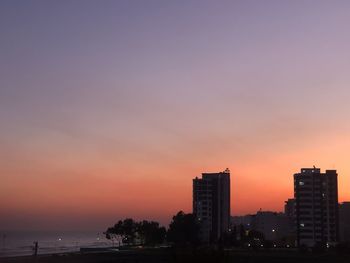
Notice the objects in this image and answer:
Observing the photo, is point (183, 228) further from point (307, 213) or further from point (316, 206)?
point (316, 206)

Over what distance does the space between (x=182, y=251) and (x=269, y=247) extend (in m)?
112

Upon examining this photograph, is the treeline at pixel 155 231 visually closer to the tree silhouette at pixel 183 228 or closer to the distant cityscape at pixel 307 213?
the tree silhouette at pixel 183 228

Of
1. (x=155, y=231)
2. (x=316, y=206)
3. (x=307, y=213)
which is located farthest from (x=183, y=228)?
(x=316, y=206)

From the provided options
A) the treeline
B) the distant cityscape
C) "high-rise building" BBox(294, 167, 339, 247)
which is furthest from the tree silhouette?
"high-rise building" BBox(294, 167, 339, 247)

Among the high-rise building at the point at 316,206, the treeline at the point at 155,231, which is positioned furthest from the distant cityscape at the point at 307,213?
the treeline at the point at 155,231

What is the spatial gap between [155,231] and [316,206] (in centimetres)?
5531

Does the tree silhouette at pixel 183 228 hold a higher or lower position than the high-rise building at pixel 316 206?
lower

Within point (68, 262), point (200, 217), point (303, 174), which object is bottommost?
point (68, 262)

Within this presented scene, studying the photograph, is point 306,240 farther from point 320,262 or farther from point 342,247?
point 320,262

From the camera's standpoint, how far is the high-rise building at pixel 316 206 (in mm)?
173125

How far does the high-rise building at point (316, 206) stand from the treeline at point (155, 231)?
3895 cm

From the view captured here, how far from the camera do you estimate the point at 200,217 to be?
634 feet

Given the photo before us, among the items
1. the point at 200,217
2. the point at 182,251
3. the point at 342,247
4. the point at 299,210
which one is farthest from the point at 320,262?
the point at 200,217

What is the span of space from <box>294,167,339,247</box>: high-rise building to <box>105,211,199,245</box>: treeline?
38949 mm
